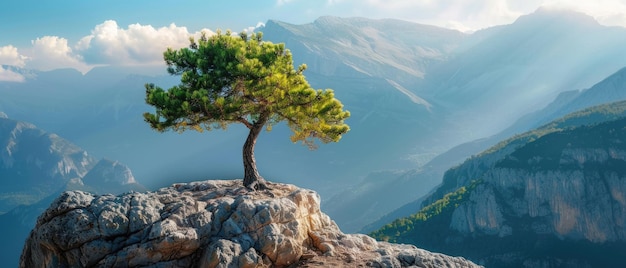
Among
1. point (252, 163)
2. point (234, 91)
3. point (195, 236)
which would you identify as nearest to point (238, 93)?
point (234, 91)

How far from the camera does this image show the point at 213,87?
2862 cm

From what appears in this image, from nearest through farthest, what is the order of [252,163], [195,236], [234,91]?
[195,236], [234,91], [252,163]

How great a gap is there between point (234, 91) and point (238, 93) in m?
0.42

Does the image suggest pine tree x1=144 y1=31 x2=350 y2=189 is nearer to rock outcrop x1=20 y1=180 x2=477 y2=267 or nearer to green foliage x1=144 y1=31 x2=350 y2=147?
green foliage x1=144 y1=31 x2=350 y2=147

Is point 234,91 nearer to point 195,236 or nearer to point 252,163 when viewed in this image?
point 252,163

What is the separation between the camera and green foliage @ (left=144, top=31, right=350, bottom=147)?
27.9 meters

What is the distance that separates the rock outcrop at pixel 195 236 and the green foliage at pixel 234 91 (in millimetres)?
5026

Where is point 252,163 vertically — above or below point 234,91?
below

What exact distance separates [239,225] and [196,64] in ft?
36.7

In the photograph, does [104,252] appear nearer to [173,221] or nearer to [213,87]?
[173,221]

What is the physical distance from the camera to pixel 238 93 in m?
29.9

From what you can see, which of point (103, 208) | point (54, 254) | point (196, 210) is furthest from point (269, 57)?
point (54, 254)

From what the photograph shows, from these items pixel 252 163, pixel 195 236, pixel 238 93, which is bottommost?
pixel 195 236

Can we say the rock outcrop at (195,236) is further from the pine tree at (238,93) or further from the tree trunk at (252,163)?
the pine tree at (238,93)
